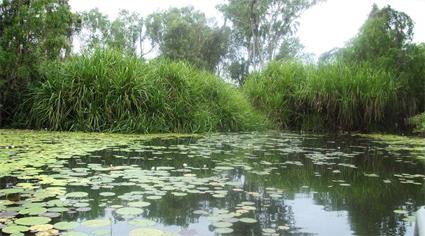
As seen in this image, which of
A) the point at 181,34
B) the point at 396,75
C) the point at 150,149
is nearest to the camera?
the point at 150,149

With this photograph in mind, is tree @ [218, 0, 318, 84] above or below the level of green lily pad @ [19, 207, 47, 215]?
above

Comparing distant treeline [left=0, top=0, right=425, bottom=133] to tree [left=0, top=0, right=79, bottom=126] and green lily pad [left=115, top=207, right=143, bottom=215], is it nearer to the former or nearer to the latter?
tree [left=0, top=0, right=79, bottom=126]

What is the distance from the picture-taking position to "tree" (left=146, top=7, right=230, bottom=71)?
26891 mm

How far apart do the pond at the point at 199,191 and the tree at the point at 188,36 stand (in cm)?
2181

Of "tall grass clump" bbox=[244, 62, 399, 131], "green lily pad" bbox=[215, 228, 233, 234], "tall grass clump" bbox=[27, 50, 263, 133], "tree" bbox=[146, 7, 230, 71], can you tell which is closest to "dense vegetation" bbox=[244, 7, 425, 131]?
"tall grass clump" bbox=[244, 62, 399, 131]

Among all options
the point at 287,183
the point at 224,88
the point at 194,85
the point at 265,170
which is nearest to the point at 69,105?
the point at 194,85

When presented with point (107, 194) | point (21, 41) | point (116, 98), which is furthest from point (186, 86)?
point (107, 194)

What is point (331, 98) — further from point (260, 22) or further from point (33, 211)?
point (260, 22)

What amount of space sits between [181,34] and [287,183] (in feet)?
80.8

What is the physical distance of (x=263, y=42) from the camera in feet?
94.3

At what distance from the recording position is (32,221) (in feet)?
6.93

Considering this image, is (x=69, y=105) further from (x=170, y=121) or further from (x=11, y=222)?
(x=11, y=222)

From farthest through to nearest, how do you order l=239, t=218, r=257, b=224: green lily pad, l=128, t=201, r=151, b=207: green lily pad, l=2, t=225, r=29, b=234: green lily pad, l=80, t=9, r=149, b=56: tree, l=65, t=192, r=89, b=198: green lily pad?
l=80, t=9, r=149, b=56: tree < l=65, t=192, r=89, b=198: green lily pad < l=128, t=201, r=151, b=207: green lily pad < l=239, t=218, r=257, b=224: green lily pad < l=2, t=225, r=29, b=234: green lily pad

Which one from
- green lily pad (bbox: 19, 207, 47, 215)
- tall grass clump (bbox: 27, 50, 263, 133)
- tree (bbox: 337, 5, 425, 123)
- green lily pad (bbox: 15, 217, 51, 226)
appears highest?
tree (bbox: 337, 5, 425, 123)
